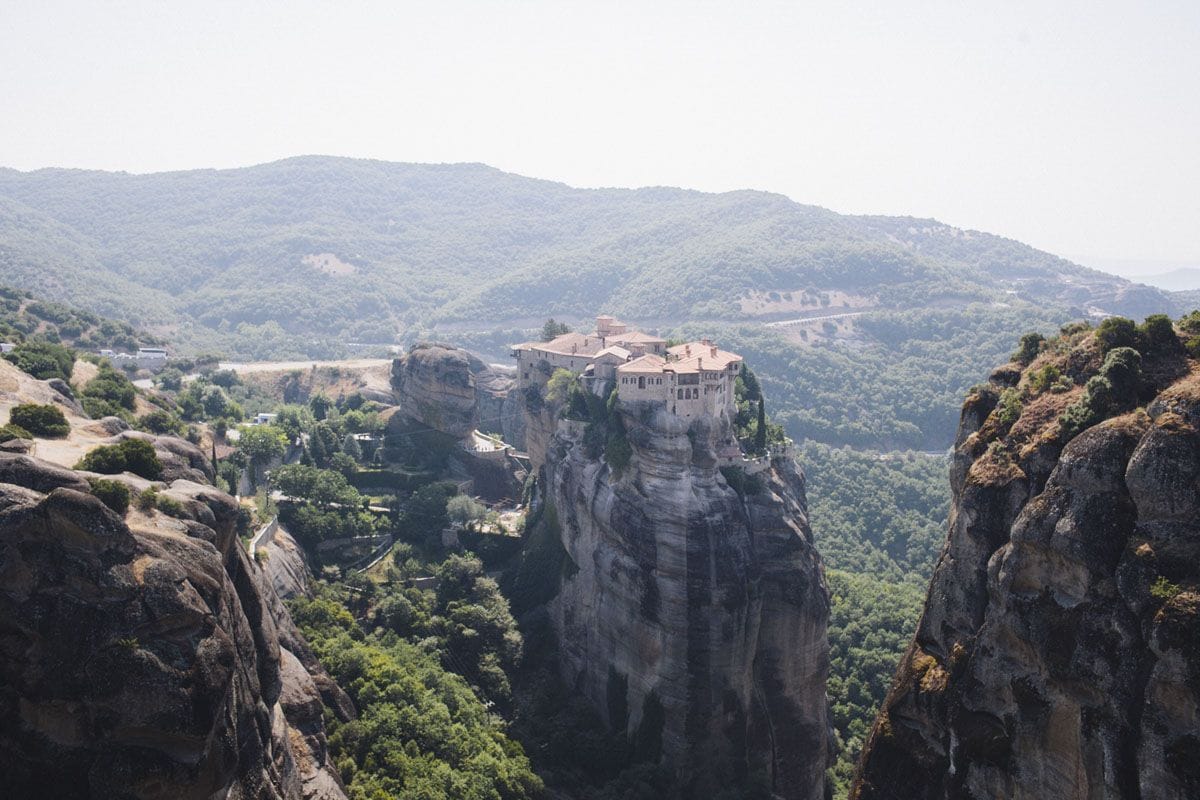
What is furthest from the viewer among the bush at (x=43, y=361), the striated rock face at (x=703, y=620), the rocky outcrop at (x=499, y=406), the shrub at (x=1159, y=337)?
the rocky outcrop at (x=499, y=406)

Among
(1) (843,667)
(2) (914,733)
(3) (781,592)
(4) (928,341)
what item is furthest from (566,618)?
(4) (928,341)

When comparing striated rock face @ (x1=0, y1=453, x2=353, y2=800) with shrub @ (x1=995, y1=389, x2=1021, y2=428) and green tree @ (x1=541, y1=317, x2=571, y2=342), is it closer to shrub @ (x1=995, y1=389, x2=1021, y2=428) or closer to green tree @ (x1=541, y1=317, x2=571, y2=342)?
shrub @ (x1=995, y1=389, x2=1021, y2=428)

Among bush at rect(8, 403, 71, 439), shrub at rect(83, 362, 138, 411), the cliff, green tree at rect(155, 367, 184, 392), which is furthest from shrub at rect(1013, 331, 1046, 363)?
green tree at rect(155, 367, 184, 392)

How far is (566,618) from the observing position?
Result: 236 ft

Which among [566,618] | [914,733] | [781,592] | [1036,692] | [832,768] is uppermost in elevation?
[1036,692]

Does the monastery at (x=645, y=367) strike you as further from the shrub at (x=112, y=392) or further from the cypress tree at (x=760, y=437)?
the shrub at (x=112, y=392)

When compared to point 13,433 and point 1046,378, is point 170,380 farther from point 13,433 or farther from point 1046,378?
point 1046,378

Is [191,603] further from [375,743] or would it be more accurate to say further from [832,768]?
[832,768]

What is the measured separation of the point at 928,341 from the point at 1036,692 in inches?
6980

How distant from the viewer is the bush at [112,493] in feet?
102

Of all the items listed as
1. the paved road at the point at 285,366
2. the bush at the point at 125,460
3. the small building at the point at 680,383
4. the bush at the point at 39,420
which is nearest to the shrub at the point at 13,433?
the bush at the point at 39,420

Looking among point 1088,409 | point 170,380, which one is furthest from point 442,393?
point 1088,409

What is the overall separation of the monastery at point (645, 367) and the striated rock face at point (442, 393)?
6.33 m

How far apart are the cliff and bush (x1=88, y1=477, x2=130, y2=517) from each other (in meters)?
24.9
